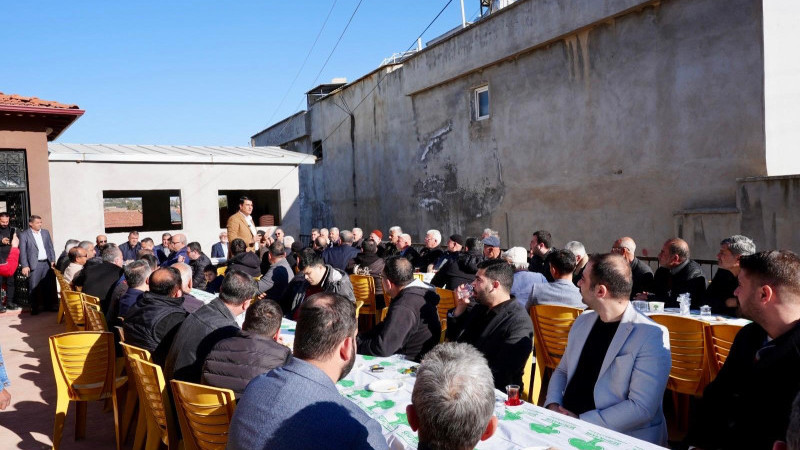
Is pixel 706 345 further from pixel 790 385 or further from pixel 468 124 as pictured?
pixel 468 124

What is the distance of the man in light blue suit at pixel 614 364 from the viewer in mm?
2830

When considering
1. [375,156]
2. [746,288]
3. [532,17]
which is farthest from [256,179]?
[746,288]

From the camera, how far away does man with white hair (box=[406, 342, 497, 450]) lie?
1646mm

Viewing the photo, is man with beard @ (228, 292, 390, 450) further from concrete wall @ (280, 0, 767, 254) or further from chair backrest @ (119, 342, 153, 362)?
concrete wall @ (280, 0, 767, 254)

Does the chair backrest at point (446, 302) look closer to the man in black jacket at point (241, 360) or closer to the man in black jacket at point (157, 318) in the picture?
the man in black jacket at point (157, 318)

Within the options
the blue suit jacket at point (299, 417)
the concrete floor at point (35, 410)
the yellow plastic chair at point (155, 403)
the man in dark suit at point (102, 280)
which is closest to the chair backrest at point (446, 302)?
the yellow plastic chair at point (155, 403)

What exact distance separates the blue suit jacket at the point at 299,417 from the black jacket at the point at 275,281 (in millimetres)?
4857

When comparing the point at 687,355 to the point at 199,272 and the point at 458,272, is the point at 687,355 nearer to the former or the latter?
the point at 458,272


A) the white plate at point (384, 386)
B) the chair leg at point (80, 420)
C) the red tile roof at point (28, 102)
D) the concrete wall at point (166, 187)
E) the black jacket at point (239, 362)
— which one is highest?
the red tile roof at point (28, 102)

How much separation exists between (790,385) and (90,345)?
14.3ft

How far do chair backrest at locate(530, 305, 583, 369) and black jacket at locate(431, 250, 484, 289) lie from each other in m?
2.23

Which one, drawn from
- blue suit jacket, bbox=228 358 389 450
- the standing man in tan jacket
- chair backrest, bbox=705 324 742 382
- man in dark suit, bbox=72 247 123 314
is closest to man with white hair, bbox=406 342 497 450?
blue suit jacket, bbox=228 358 389 450

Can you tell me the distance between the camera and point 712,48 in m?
8.76

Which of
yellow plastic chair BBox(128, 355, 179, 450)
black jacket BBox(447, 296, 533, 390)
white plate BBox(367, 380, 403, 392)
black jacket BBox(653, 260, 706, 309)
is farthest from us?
black jacket BBox(653, 260, 706, 309)
